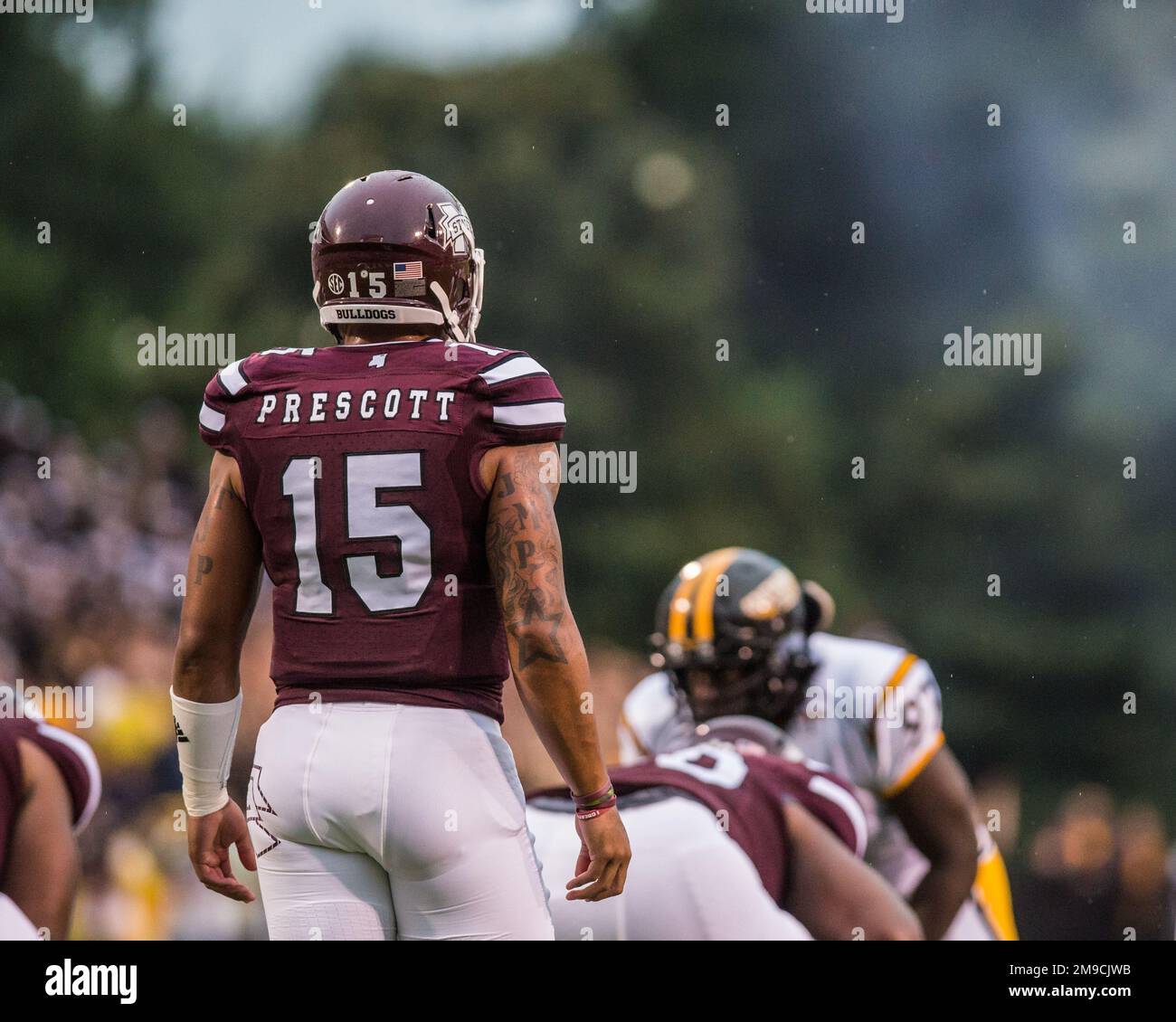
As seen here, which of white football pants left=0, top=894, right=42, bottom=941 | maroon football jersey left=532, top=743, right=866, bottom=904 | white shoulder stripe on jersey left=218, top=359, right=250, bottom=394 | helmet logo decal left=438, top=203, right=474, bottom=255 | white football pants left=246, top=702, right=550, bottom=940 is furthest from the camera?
maroon football jersey left=532, top=743, right=866, bottom=904

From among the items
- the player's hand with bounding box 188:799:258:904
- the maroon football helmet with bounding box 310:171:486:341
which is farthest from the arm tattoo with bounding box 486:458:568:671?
the player's hand with bounding box 188:799:258:904

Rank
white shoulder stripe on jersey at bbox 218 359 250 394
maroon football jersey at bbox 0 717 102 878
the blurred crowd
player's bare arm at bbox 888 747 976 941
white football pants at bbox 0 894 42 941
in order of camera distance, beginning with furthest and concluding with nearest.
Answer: the blurred crowd < player's bare arm at bbox 888 747 976 941 < maroon football jersey at bbox 0 717 102 878 < white football pants at bbox 0 894 42 941 < white shoulder stripe on jersey at bbox 218 359 250 394

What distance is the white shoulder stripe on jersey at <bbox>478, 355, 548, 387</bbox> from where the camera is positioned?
2590 millimetres

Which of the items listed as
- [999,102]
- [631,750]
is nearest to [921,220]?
[999,102]

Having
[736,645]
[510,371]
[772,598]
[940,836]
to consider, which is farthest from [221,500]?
[940,836]

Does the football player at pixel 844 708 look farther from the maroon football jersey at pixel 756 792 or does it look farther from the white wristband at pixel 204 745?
the white wristband at pixel 204 745

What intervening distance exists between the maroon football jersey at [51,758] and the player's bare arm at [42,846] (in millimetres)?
13

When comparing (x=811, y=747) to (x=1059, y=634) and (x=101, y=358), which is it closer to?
(x=101, y=358)

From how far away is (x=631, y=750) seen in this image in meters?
5.06

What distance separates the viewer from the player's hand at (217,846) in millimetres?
2807

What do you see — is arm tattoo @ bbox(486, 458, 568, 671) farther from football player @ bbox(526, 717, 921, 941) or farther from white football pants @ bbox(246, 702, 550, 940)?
football player @ bbox(526, 717, 921, 941)

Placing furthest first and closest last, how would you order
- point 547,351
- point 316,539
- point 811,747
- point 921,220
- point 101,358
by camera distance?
point 921,220
point 547,351
point 101,358
point 811,747
point 316,539

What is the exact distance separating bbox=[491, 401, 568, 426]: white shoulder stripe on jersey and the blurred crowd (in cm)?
479
